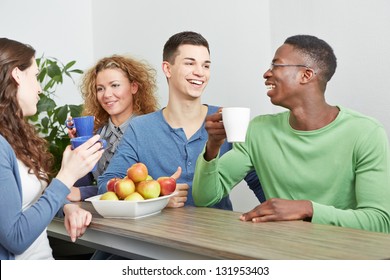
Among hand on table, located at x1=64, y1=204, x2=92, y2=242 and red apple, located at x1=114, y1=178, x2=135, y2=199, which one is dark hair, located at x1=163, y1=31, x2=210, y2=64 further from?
hand on table, located at x1=64, y1=204, x2=92, y2=242

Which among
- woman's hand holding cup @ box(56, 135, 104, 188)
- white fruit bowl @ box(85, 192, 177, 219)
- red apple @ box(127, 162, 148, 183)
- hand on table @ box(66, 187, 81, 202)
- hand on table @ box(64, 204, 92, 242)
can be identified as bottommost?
hand on table @ box(66, 187, 81, 202)

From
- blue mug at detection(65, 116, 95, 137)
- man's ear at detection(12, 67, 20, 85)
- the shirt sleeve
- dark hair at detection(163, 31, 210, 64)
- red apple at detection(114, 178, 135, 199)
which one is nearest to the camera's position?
man's ear at detection(12, 67, 20, 85)

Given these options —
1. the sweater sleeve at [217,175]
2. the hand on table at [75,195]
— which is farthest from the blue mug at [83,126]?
the hand on table at [75,195]

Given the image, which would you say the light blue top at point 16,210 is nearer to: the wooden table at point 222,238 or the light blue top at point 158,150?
the wooden table at point 222,238

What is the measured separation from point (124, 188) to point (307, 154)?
2.29 feet

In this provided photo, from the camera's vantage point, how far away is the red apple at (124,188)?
2.09 m

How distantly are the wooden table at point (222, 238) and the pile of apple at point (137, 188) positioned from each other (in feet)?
0.28

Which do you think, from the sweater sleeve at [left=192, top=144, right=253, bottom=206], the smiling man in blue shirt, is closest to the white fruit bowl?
the sweater sleeve at [left=192, top=144, right=253, bottom=206]

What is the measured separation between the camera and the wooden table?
4.78ft

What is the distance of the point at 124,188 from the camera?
2.09 m

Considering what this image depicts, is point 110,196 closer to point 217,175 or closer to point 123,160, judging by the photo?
point 217,175

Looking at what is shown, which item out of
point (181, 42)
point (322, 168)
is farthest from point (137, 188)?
point (181, 42)
